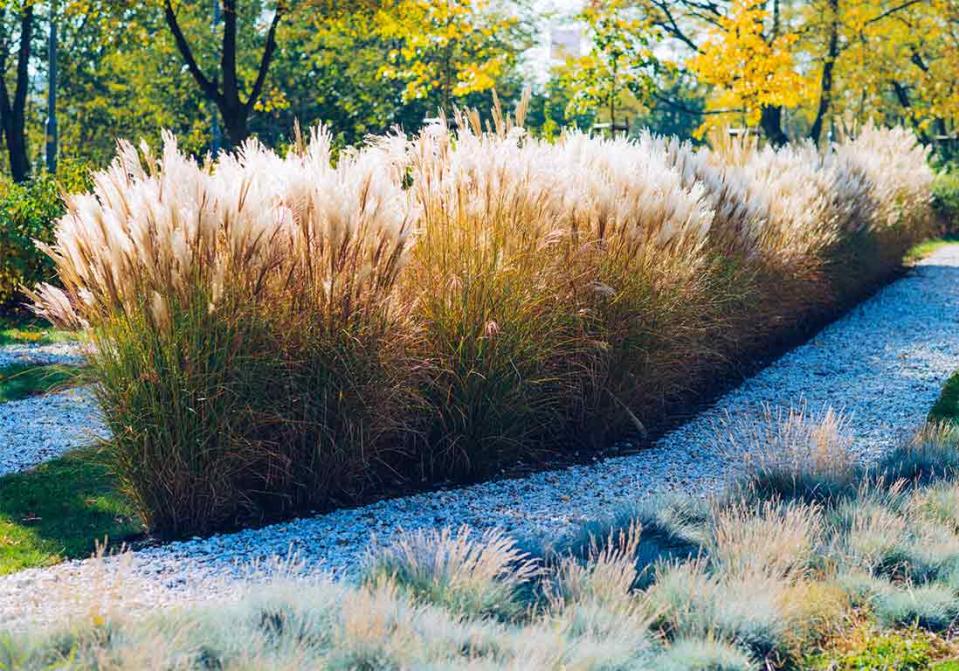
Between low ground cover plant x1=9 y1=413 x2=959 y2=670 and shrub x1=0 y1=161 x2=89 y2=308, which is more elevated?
shrub x1=0 y1=161 x2=89 y2=308

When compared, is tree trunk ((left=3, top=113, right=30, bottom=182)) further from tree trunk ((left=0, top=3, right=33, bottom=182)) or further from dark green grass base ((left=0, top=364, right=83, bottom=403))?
dark green grass base ((left=0, top=364, right=83, bottom=403))

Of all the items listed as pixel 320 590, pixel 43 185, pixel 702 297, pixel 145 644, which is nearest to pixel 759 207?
pixel 702 297

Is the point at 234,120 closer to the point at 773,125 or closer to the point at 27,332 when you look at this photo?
the point at 27,332

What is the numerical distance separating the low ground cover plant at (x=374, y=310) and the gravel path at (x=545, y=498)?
27 cm

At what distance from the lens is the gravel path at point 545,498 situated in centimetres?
347

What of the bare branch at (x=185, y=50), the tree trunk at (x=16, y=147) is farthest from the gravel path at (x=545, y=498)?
the tree trunk at (x=16, y=147)

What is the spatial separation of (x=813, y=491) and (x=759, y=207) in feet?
13.9

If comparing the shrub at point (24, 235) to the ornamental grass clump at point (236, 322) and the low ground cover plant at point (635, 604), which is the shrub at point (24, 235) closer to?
the ornamental grass clump at point (236, 322)

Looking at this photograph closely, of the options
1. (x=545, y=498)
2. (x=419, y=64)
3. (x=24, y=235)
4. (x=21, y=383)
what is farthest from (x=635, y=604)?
(x=419, y=64)

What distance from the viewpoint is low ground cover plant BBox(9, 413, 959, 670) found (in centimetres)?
265

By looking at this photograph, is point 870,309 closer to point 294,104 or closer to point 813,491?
point 813,491

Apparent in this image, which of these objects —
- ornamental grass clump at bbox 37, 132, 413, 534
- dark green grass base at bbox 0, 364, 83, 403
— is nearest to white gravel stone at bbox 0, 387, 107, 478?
dark green grass base at bbox 0, 364, 83, 403

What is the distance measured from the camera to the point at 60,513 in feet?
15.4

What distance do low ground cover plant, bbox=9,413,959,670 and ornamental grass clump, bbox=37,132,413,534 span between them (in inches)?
26.1
